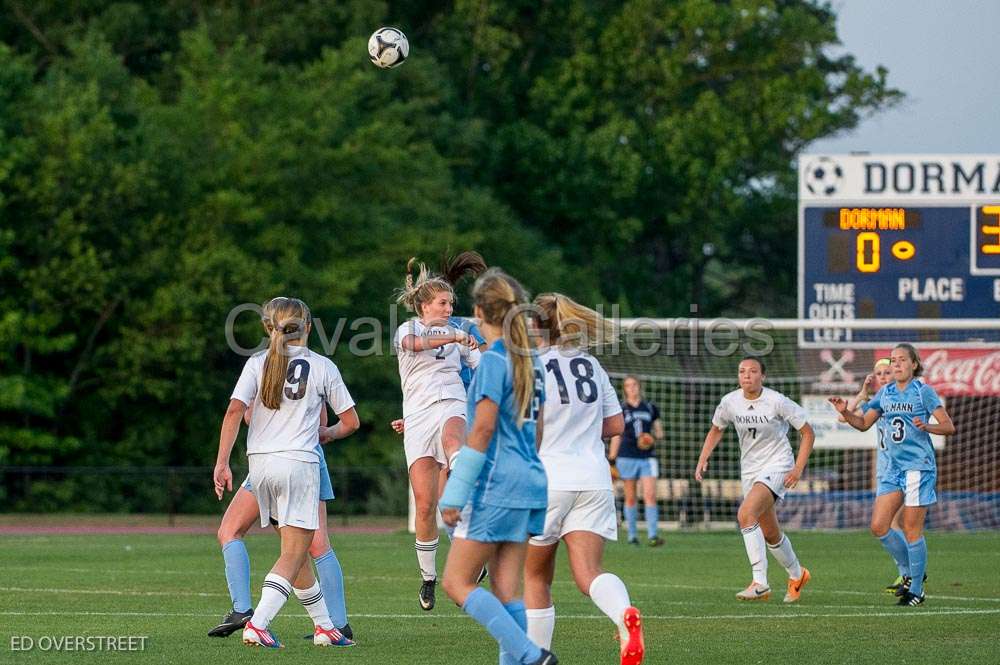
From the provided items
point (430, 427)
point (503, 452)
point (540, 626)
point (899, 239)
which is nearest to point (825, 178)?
point (899, 239)

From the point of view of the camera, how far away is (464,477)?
6531mm

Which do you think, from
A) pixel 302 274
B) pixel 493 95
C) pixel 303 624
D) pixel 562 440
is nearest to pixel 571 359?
pixel 562 440

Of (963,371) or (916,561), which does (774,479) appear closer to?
(916,561)

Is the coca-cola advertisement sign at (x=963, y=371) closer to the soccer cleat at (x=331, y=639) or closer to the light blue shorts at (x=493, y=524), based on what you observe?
the soccer cleat at (x=331, y=639)

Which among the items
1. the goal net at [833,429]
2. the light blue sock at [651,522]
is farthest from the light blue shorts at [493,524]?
the goal net at [833,429]

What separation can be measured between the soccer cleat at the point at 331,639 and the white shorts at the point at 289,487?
69 cm

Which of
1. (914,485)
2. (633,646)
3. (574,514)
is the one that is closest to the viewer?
(633,646)

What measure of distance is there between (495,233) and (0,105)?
42.0 ft

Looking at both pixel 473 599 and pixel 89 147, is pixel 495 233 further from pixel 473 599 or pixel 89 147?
pixel 473 599

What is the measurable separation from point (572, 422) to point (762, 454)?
17.1 ft

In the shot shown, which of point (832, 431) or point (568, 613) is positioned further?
point (832, 431)

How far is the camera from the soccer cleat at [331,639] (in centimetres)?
881

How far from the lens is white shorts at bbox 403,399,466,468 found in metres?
10.4

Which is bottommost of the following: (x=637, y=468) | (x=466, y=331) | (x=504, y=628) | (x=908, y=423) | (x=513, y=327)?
(x=504, y=628)
